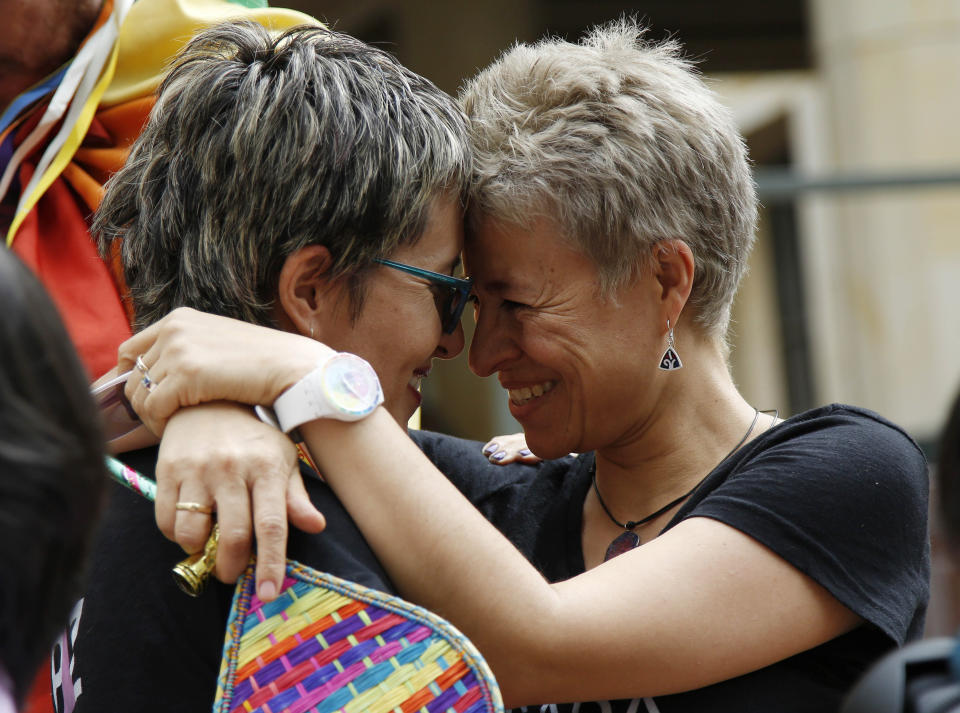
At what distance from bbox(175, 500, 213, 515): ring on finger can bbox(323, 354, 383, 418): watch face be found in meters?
0.21

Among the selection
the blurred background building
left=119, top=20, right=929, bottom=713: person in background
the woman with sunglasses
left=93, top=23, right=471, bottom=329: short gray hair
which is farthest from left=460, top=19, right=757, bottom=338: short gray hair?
the blurred background building

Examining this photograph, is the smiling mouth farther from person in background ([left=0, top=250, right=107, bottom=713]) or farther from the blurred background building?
the blurred background building

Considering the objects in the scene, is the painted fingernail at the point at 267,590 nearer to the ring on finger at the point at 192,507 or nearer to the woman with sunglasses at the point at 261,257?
the woman with sunglasses at the point at 261,257

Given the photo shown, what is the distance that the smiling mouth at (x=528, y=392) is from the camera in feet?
8.01

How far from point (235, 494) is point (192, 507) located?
0.05m

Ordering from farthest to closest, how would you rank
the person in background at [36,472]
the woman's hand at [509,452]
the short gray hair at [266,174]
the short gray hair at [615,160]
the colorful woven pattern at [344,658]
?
the woman's hand at [509,452], the short gray hair at [615,160], the short gray hair at [266,174], the colorful woven pattern at [344,658], the person in background at [36,472]

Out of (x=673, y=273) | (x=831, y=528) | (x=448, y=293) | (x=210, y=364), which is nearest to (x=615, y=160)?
(x=673, y=273)

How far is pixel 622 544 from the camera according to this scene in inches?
92.5

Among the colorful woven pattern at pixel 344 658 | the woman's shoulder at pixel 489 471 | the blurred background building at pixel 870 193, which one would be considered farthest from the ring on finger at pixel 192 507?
the blurred background building at pixel 870 193

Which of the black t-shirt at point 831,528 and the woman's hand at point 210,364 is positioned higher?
the woman's hand at point 210,364

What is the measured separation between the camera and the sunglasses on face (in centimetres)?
208

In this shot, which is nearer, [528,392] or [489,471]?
[528,392]

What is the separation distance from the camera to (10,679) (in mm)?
1115

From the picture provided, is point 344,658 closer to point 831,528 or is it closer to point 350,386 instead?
point 350,386
